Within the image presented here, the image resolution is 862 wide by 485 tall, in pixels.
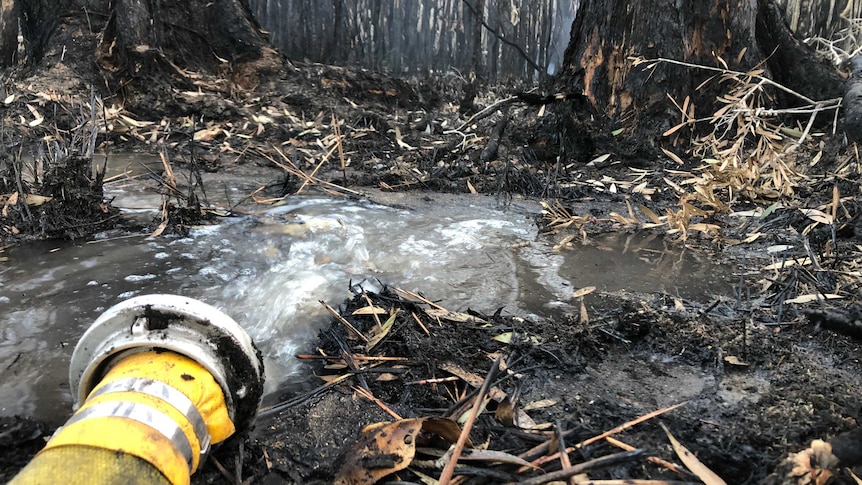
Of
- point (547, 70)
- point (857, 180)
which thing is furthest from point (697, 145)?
point (547, 70)

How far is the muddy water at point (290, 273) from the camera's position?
2342 mm

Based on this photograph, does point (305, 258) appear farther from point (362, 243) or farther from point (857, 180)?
point (857, 180)

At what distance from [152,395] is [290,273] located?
6.26ft

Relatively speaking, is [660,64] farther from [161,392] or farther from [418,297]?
[161,392]

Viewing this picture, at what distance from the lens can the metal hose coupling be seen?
49.2 inches

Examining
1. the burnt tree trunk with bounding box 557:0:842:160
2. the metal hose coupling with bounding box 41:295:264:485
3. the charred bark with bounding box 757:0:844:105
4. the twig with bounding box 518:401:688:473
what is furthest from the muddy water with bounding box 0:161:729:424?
the charred bark with bounding box 757:0:844:105

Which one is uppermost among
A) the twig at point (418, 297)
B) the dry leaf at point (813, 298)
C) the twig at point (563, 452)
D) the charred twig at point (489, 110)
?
the charred twig at point (489, 110)

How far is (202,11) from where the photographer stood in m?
7.87

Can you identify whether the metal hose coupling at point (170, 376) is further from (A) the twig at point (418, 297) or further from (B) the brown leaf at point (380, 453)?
(A) the twig at point (418, 297)

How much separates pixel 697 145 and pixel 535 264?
3053 mm

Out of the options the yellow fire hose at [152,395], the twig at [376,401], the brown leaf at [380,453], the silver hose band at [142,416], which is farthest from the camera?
the twig at [376,401]

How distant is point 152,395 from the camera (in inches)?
52.0

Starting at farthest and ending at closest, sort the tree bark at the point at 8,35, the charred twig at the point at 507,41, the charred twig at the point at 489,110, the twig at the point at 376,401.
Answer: the charred twig at the point at 507,41
the tree bark at the point at 8,35
the charred twig at the point at 489,110
the twig at the point at 376,401

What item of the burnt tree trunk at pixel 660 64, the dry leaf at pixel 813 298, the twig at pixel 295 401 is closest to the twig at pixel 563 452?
the twig at pixel 295 401
